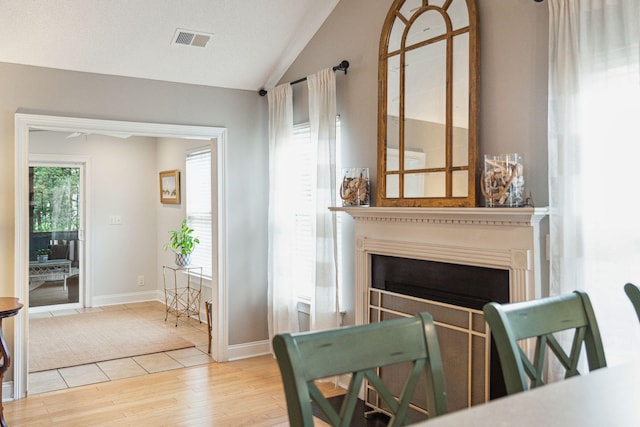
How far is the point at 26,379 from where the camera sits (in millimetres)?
3930

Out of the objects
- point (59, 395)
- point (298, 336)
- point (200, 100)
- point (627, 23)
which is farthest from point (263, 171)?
point (298, 336)

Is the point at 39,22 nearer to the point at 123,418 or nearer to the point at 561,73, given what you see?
the point at 123,418

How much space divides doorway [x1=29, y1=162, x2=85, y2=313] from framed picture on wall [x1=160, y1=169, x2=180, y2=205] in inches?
40.4

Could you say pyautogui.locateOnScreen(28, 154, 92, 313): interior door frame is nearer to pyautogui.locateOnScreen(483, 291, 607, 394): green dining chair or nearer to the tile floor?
the tile floor

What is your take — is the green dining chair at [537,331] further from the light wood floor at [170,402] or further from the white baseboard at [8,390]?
the white baseboard at [8,390]

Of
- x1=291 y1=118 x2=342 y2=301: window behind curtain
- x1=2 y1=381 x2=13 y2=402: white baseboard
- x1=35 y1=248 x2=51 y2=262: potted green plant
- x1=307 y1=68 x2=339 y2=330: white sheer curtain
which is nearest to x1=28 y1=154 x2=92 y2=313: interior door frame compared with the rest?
x1=35 y1=248 x2=51 y2=262: potted green plant

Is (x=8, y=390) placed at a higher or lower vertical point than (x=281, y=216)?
lower

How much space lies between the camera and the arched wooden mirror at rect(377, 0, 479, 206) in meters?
3.01

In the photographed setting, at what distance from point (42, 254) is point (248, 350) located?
12.3ft

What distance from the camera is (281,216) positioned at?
4.59 metres

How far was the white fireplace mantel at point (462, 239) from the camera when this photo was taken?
2.61 m

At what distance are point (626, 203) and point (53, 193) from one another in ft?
22.3

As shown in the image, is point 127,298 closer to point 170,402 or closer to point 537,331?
point 170,402

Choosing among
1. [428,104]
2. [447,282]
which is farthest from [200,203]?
[447,282]
